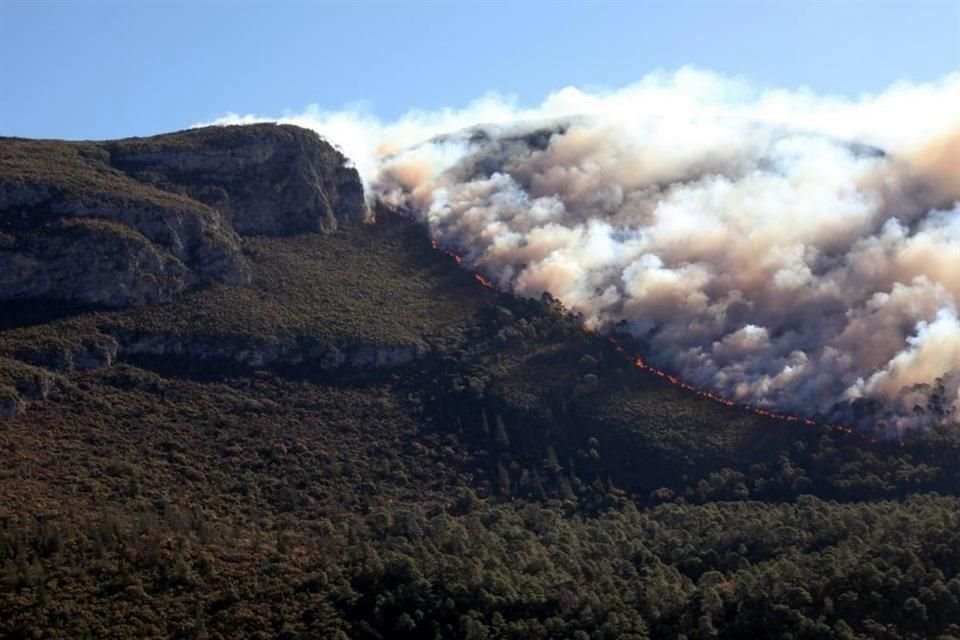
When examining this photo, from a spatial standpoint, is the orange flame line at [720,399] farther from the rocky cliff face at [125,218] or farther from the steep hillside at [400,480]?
the rocky cliff face at [125,218]

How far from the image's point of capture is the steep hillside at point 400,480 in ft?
360

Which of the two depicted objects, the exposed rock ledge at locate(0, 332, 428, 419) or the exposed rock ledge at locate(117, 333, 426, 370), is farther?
the exposed rock ledge at locate(117, 333, 426, 370)

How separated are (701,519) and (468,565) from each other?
99.9 ft

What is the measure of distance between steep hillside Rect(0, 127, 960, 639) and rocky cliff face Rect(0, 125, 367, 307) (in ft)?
3.80

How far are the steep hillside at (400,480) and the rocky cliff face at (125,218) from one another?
1.16 meters

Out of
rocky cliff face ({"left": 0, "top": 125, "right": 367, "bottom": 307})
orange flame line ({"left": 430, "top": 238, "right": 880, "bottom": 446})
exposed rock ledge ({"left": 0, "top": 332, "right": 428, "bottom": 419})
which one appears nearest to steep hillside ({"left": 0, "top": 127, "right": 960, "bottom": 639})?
exposed rock ledge ({"left": 0, "top": 332, "right": 428, "bottom": 419})

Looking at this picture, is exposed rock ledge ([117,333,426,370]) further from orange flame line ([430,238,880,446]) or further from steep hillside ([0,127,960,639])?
orange flame line ([430,238,880,446])

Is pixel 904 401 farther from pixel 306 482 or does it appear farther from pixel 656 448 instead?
pixel 306 482

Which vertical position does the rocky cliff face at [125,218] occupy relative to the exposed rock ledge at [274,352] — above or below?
above

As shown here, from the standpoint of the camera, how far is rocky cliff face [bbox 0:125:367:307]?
16412cm

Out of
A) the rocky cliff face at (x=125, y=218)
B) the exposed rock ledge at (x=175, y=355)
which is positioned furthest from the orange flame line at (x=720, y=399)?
the rocky cliff face at (x=125, y=218)

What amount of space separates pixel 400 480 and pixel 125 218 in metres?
55.2

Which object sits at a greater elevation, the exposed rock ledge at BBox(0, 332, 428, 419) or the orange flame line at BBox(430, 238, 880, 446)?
the orange flame line at BBox(430, 238, 880, 446)

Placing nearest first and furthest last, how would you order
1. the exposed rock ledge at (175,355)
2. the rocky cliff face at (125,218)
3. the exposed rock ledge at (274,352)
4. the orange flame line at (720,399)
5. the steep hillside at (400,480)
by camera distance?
the steep hillside at (400,480) → the exposed rock ledge at (175,355) → the orange flame line at (720,399) → the exposed rock ledge at (274,352) → the rocky cliff face at (125,218)
